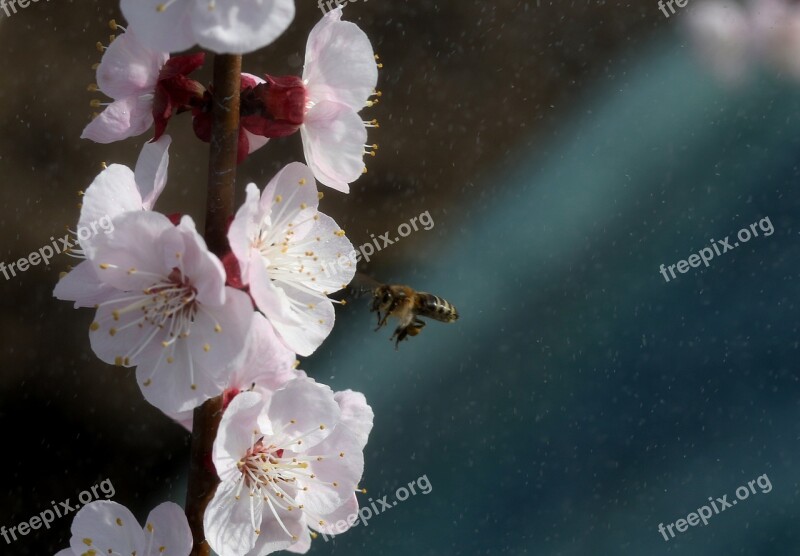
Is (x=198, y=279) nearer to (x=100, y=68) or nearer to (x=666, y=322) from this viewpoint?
(x=100, y=68)

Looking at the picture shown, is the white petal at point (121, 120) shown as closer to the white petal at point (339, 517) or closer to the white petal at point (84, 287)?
the white petal at point (84, 287)

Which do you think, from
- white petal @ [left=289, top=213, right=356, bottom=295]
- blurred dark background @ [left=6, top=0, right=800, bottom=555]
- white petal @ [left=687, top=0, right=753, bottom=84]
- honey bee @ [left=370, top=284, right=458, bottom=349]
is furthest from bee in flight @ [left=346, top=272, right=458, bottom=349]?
white petal @ [left=687, top=0, right=753, bottom=84]

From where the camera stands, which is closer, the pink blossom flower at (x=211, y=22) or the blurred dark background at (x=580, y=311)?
the pink blossom flower at (x=211, y=22)

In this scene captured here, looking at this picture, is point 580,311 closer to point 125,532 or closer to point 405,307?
point 405,307

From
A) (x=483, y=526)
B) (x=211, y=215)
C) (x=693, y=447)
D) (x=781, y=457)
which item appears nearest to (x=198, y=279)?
(x=211, y=215)

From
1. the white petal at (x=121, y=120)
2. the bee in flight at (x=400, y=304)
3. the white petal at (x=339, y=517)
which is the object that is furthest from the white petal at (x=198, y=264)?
the bee in flight at (x=400, y=304)

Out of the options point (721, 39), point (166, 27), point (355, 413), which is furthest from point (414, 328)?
point (721, 39)
